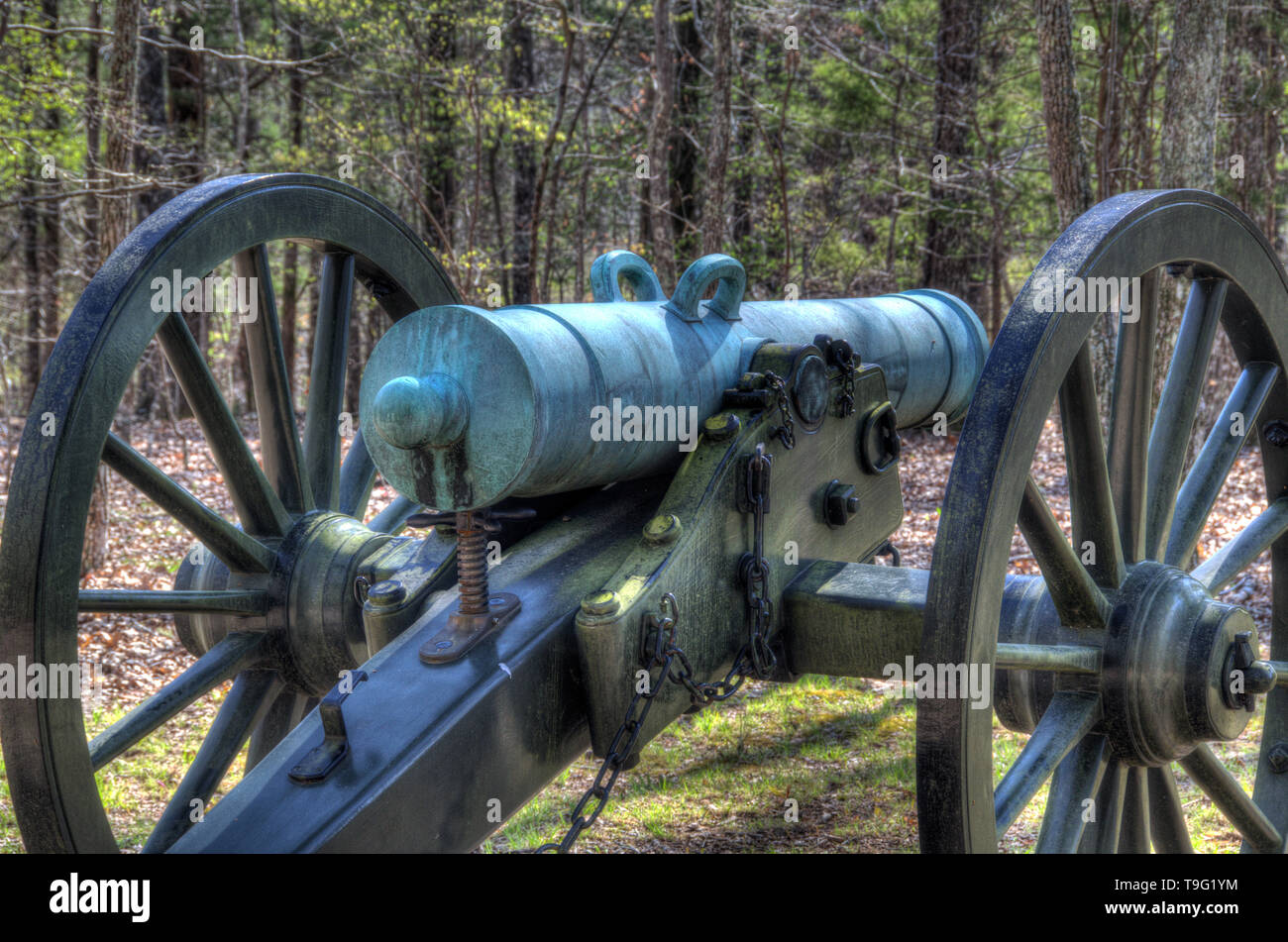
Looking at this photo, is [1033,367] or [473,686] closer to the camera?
[1033,367]

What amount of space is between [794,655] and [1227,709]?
1.04 metres

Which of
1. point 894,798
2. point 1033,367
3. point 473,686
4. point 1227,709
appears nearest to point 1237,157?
point 894,798

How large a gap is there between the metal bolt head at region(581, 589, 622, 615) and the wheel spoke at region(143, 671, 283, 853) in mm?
1204

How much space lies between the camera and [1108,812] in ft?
10.0

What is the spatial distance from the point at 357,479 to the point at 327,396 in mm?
402

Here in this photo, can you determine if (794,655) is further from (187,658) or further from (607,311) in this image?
(187,658)

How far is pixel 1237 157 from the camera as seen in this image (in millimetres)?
9258

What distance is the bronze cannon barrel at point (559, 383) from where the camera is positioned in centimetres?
254

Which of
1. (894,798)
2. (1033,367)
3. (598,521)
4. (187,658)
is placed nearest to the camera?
(1033,367)

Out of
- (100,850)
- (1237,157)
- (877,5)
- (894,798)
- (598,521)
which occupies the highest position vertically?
(877,5)

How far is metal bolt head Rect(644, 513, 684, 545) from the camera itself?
9.29 feet

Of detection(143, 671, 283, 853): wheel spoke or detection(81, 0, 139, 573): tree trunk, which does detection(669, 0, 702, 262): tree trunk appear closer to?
detection(81, 0, 139, 573): tree trunk

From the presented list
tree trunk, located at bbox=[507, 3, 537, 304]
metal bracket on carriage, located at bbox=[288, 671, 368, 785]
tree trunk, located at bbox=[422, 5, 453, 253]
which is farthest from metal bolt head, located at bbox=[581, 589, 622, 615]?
tree trunk, located at bbox=[507, 3, 537, 304]

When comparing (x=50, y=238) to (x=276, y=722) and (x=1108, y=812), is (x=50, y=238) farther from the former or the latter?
(x=1108, y=812)
